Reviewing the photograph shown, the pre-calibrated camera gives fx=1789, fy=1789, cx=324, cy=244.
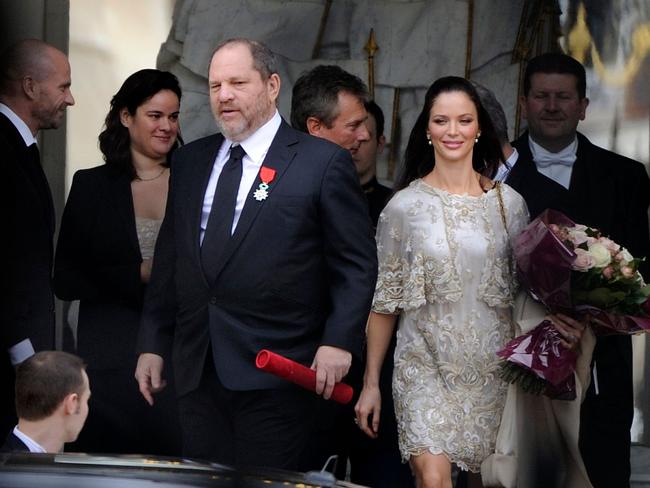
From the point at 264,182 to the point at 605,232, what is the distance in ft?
7.71

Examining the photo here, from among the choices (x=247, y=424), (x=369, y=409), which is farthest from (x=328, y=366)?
(x=369, y=409)

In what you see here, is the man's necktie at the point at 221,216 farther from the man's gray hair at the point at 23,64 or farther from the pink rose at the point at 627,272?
the pink rose at the point at 627,272

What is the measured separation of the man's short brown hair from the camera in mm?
6051

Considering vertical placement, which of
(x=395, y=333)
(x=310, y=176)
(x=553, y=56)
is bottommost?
(x=395, y=333)

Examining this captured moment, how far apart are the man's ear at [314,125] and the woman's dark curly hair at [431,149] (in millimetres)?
483

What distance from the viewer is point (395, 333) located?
7.61m

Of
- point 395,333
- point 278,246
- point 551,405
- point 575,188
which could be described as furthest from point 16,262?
point 575,188

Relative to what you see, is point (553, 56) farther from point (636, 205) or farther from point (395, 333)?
point (395, 333)

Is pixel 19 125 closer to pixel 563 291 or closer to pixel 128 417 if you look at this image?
pixel 128 417

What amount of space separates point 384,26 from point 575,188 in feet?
5.24

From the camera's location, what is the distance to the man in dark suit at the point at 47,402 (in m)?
6.03

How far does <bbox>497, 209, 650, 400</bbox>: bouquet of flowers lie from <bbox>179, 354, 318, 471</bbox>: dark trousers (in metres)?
0.86

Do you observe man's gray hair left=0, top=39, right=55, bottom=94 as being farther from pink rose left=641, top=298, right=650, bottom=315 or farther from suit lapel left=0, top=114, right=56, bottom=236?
pink rose left=641, top=298, right=650, bottom=315

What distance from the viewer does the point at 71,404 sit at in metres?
6.13
